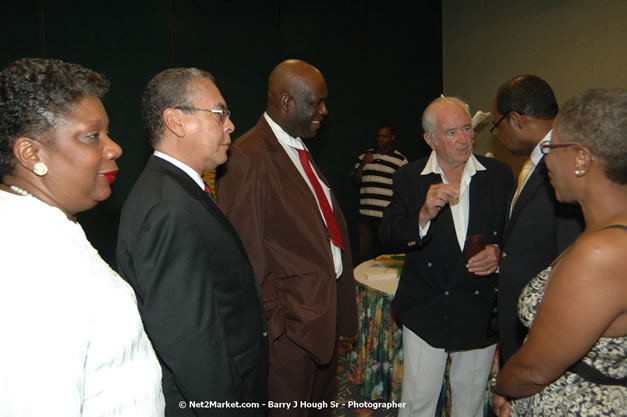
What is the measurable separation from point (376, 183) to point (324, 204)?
11.9ft

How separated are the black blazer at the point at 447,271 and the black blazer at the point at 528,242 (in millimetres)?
212

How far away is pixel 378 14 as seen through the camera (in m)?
6.68

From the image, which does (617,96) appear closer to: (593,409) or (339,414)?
(593,409)

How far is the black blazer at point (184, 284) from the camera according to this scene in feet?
4.11

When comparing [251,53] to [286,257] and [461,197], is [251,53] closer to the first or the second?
[461,197]

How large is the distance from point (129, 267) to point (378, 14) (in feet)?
20.8

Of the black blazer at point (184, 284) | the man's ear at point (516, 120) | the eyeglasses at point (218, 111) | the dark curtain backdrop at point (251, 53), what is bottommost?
the black blazer at point (184, 284)

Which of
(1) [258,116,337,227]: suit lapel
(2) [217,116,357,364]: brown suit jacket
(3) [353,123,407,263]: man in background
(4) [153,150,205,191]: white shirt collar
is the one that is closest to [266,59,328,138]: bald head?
(1) [258,116,337,227]: suit lapel

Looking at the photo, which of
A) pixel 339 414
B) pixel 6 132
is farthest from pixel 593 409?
pixel 339 414

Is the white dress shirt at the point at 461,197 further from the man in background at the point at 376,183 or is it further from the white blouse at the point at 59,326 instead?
the man in background at the point at 376,183

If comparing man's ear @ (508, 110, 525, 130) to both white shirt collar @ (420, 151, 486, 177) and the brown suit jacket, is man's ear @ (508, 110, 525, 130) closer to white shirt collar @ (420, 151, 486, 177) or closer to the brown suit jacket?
white shirt collar @ (420, 151, 486, 177)

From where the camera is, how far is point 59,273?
84 cm

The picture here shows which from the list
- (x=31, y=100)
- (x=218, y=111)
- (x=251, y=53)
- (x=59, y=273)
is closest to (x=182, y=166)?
(x=218, y=111)

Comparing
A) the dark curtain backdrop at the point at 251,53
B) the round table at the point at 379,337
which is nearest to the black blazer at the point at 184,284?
the round table at the point at 379,337
